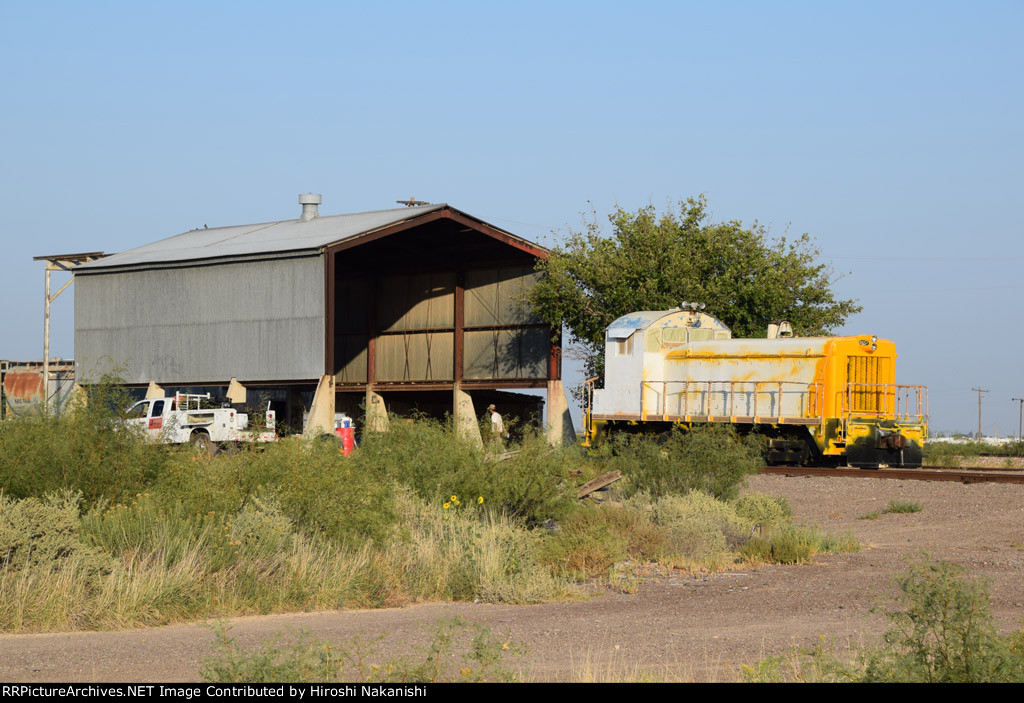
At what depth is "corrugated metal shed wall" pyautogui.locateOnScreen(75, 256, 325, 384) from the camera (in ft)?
115

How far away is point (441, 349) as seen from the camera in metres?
43.6

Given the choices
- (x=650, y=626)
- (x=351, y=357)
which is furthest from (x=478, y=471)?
(x=351, y=357)

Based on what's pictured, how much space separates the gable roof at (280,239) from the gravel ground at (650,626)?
22520mm

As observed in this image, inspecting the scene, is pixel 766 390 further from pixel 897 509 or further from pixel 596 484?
pixel 596 484

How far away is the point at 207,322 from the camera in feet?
124

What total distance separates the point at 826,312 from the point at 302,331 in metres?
17.6

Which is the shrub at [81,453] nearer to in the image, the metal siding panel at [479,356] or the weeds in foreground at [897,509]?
the weeds in foreground at [897,509]

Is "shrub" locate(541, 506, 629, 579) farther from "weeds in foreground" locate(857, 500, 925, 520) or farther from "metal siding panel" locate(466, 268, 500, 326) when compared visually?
"metal siding panel" locate(466, 268, 500, 326)

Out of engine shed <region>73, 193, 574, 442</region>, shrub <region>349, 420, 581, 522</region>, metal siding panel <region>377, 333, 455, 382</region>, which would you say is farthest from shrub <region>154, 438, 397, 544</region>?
metal siding panel <region>377, 333, 455, 382</region>

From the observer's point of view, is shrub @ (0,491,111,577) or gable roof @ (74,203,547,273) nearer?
shrub @ (0,491,111,577)

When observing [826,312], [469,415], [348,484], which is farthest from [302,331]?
[348,484]

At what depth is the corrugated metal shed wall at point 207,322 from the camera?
35094 millimetres

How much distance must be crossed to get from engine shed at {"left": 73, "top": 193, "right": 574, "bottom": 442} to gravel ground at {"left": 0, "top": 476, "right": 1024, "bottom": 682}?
20226 millimetres

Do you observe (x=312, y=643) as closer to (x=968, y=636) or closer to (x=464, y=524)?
(x=968, y=636)
